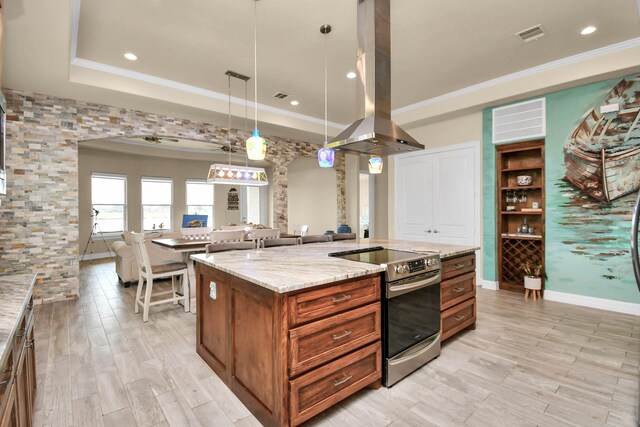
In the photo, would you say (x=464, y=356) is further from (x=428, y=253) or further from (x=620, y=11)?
(x=620, y=11)

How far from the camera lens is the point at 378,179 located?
8.27 metres

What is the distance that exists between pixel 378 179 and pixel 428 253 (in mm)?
5850

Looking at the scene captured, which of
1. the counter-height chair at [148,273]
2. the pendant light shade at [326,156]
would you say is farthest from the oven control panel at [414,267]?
the counter-height chair at [148,273]

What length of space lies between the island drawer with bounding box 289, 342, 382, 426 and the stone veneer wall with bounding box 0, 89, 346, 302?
164 inches

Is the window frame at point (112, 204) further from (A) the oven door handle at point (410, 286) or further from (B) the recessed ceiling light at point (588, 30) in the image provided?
(B) the recessed ceiling light at point (588, 30)

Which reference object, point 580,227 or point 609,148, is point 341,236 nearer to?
point 580,227

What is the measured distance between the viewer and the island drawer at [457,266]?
8.88 ft

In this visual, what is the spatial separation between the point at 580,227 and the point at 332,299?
3.96 m

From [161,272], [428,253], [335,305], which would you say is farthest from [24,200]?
[428,253]

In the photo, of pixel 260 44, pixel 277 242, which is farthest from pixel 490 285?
pixel 260 44

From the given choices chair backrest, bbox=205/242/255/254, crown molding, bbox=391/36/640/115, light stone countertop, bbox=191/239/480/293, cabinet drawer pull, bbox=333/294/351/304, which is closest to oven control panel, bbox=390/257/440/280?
light stone countertop, bbox=191/239/480/293

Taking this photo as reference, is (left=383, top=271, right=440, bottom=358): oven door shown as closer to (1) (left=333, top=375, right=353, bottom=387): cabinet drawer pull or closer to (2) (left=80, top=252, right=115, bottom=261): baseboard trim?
(1) (left=333, top=375, right=353, bottom=387): cabinet drawer pull

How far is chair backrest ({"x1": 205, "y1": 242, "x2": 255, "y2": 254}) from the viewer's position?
2.79 meters

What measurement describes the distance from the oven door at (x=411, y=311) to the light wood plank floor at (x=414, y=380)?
28 cm
